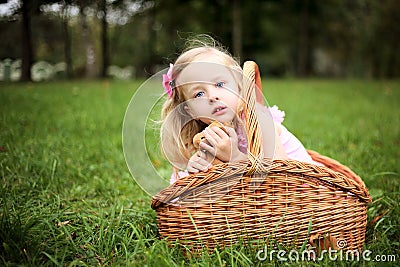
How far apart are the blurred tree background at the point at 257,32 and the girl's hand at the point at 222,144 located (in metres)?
12.4

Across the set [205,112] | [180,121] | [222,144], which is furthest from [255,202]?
[180,121]

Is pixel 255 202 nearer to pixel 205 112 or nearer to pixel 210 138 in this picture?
pixel 210 138

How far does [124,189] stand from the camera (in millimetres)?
2771

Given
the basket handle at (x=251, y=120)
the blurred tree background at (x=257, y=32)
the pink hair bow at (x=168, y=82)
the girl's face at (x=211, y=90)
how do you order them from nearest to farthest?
the basket handle at (x=251, y=120) < the girl's face at (x=211, y=90) < the pink hair bow at (x=168, y=82) < the blurred tree background at (x=257, y=32)

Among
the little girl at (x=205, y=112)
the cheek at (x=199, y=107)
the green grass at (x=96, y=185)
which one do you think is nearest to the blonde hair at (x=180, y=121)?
the little girl at (x=205, y=112)

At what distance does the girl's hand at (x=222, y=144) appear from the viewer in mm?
1752

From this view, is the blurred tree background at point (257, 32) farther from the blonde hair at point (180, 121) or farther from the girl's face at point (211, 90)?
the girl's face at point (211, 90)

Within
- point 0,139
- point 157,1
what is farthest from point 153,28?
point 0,139

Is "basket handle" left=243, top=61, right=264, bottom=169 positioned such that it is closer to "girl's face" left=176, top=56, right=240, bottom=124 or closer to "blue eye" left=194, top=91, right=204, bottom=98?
"girl's face" left=176, top=56, right=240, bottom=124

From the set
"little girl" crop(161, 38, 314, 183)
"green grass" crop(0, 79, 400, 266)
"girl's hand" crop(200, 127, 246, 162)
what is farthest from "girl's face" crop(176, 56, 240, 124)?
"green grass" crop(0, 79, 400, 266)

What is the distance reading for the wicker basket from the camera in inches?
64.7

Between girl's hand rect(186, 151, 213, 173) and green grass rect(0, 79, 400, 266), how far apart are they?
0.34 m

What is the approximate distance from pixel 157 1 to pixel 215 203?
55.1ft

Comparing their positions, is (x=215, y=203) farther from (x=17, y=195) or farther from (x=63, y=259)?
(x=17, y=195)
